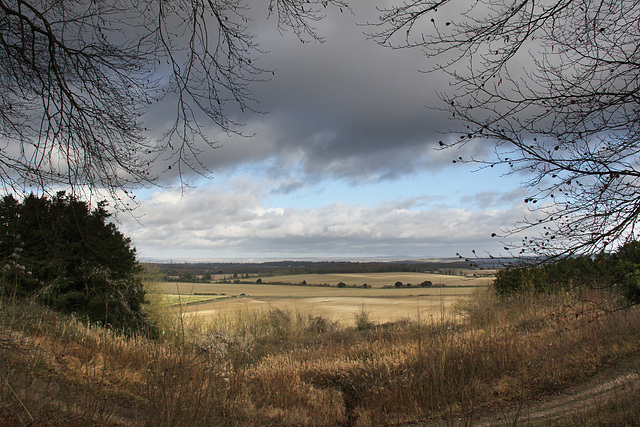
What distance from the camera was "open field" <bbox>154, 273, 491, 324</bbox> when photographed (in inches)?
1283

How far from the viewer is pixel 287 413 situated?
9086 mm

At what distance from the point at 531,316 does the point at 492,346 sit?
225 inches

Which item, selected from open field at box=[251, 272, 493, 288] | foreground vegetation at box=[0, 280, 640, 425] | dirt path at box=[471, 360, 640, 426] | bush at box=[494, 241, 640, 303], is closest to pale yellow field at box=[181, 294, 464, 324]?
foreground vegetation at box=[0, 280, 640, 425]

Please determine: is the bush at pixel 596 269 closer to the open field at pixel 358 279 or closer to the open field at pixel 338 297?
the open field at pixel 338 297

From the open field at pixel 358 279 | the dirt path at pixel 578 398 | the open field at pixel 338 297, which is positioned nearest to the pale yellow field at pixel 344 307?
the open field at pixel 338 297

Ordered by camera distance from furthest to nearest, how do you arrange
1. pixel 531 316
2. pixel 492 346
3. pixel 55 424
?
pixel 531 316 → pixel 492 346 → pixel 55 424

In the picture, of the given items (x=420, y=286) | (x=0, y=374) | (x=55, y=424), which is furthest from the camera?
(x=420, y=286)

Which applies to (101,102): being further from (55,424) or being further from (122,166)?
(55,424)

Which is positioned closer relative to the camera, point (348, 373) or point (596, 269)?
point (596, 269)

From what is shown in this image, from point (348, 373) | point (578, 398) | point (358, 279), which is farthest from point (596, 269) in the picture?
point (358, 279)

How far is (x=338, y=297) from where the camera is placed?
6241 cm

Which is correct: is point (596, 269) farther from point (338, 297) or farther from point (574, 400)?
point (338, 297)

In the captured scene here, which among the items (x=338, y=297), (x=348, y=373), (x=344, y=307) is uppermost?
(x=348, y=373)

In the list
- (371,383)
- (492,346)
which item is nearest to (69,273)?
(371,383)
